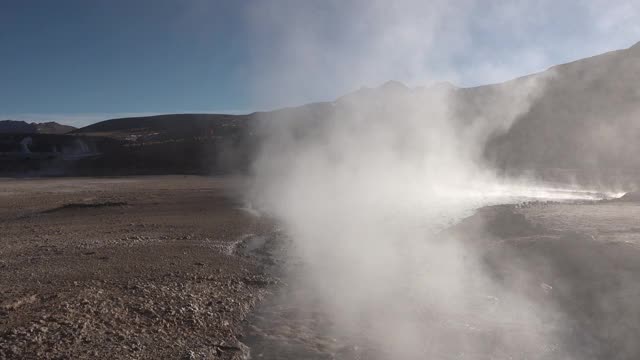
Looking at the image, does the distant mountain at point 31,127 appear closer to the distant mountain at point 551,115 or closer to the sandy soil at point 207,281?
the distant mountain at point 551,115

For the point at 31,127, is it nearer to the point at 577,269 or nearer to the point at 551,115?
the point at 551,115

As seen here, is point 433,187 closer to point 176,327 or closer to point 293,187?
point 293,187

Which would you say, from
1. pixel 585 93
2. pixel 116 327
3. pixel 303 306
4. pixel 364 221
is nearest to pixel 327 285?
pixel 303 306

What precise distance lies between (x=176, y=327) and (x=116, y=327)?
0.64 meters

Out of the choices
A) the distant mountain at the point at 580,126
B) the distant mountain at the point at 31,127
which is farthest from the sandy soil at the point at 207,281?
the distant mountain at the point at 31,127

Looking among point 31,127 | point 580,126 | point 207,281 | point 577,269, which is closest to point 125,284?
point 207,281

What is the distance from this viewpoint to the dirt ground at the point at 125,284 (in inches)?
Result: 200

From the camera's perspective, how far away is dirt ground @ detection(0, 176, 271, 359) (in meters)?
5.09

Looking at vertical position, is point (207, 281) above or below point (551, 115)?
below

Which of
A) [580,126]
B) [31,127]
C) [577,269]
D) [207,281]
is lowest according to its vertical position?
[207,281]

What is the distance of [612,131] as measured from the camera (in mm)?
27125

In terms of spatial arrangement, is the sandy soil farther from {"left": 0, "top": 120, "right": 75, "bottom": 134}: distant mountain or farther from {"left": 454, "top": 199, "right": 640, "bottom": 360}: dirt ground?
{"left": 0, "top": 120, "right": 75, "bottom": 134}: distant mountain

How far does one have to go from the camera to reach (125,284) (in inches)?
275

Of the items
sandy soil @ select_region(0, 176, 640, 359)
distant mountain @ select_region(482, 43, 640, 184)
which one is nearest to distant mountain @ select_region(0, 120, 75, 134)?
distant mountain @ select_region(482, 43, 640, 184)
